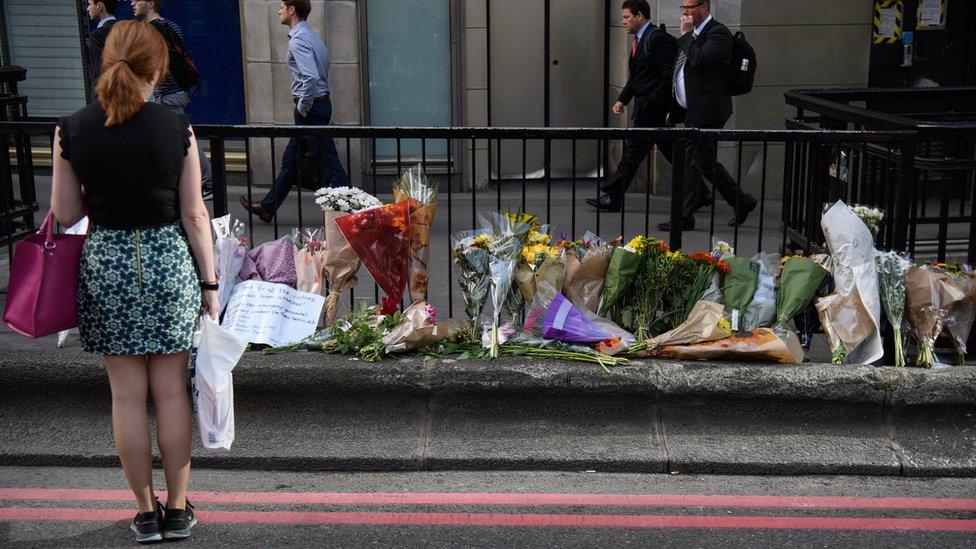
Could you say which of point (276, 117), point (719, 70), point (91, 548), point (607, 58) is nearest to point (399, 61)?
point (276, 117)

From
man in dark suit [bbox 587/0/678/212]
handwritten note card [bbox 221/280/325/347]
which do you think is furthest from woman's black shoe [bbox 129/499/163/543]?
man in dark suit [bbox 587/0/678/212]

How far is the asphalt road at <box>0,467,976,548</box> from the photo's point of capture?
458 centimetres

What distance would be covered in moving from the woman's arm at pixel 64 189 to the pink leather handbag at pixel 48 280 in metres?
0.09

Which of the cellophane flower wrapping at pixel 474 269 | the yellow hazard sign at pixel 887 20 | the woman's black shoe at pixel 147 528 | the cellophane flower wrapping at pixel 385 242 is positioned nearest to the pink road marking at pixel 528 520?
the woman's black shoe at pixel 147 528

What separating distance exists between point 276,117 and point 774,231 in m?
4.68

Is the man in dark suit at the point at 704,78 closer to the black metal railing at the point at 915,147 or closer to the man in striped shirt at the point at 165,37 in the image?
the black metal railing at the point at 915,147

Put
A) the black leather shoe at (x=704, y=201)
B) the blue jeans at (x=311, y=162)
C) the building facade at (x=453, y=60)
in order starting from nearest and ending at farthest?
the blue jeans at (x=311, y=162)
the black leather shoe at (x=704, y=201)
the building facade at (x=453, y=60)

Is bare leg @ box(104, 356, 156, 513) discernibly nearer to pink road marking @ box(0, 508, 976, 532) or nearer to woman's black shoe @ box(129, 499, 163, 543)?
woman's black shoe @ box(129, 499, 163, 543)

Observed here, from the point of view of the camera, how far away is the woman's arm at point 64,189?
13.9 feet

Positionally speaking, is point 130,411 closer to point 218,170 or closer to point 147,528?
point 147,528

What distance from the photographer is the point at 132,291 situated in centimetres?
428

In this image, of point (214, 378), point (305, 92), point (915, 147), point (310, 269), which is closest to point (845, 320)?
point (915, 147)

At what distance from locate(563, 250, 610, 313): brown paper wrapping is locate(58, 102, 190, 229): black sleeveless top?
2.04m

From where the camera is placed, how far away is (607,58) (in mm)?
11906
